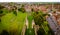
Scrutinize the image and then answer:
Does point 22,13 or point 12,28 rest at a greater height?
point 22,13

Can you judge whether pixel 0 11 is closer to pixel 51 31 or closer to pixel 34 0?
pixel 34 0

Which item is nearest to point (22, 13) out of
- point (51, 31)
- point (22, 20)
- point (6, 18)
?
point (22, 20)

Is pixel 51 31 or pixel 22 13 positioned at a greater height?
pixel 22 13

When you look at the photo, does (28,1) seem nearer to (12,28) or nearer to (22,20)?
(22,20)

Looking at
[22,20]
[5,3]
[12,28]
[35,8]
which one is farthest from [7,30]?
[35,8]

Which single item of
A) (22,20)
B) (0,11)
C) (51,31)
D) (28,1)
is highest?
(28,1)

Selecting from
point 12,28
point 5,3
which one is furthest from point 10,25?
point 5,3

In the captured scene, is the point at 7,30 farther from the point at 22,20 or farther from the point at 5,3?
the point at 5,3
